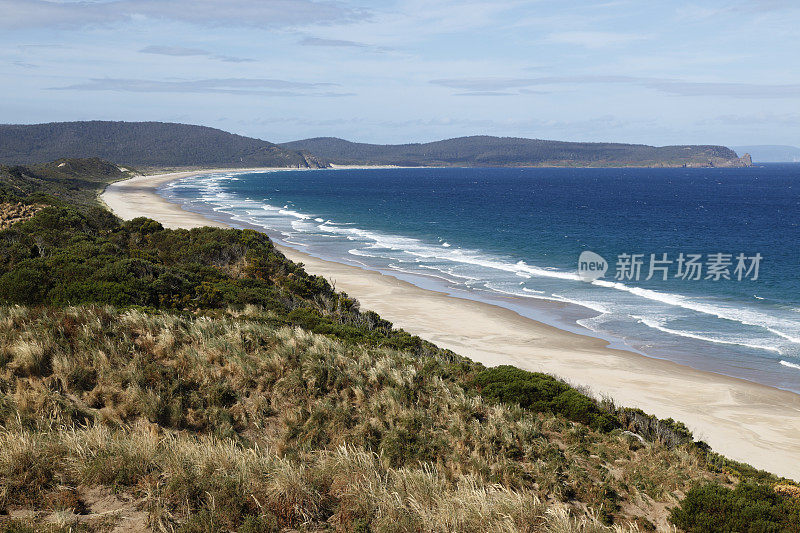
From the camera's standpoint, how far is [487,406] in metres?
9.56

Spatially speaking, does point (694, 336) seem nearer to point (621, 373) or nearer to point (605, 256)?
point (621, 373)

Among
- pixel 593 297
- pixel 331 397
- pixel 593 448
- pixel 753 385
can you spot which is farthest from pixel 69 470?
pixel 593 297

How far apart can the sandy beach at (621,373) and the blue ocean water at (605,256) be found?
1667mm

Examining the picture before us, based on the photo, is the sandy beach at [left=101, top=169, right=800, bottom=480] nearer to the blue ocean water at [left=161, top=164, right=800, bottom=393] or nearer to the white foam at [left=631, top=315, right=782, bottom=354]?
the blue ocean water at [left=161, top=164, right=800, bottom=393]

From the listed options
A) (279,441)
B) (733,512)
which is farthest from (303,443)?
(733,512)

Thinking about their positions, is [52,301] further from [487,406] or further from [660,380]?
[660,380]

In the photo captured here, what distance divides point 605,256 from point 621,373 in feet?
87.9

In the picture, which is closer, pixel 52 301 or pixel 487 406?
pixel 487 406

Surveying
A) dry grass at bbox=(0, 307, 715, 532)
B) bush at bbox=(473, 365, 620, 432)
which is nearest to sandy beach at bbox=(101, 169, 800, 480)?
bush at bbox=(473, 365, 620, 432)

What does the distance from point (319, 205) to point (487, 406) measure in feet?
272

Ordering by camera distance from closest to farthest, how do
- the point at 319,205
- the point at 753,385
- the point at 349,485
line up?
the point at 349,485, the point at 753,385, the point at 319,205

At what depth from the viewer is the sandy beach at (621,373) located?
14.5m

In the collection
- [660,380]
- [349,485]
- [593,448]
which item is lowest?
[660,380]

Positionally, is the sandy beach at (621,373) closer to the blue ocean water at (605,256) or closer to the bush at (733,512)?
the blue ocean water at (605,256)
